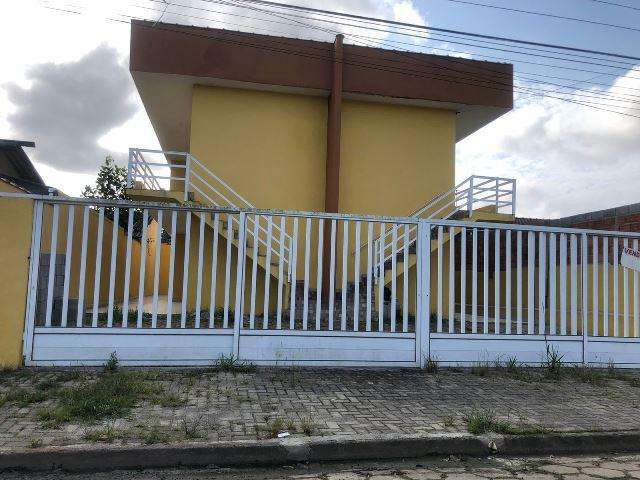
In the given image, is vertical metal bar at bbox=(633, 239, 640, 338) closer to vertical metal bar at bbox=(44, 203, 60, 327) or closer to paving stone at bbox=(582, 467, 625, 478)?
paving stone at bbox=(582, 467, 625, 478)

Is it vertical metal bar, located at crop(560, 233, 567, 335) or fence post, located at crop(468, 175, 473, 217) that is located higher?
fence post, located at crop(468, 175, 473, 217)

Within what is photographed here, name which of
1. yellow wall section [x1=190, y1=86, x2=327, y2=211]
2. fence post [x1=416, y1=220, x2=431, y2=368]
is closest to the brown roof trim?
yellow wall section [x1=190, y1=86, x2=327, y2=211]

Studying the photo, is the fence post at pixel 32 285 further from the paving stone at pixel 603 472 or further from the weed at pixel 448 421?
the paving stone at pixel 603 472

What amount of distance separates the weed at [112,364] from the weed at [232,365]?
1182mm

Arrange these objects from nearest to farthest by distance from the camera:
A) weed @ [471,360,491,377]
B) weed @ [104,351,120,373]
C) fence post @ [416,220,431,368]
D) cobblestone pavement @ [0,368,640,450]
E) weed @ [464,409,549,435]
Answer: cobblestone pavement @ [0,368,640,450]
weed @ [464,409,549,435]
weed @ [104,351,120,373]
weed @ [471,360,491,377]
fence post @ [416,220,431,368]

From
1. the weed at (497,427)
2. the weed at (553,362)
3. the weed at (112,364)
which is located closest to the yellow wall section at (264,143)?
the weed at (112,364)

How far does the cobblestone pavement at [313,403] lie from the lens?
13.0ft

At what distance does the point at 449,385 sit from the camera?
5672 mm

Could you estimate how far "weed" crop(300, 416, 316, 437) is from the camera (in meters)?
3.99

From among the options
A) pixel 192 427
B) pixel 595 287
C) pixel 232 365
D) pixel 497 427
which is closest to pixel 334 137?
Result: pixel 595 287

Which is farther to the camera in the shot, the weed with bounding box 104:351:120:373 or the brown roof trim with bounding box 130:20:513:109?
the brown roof trim with bounding box 130:20:513:109

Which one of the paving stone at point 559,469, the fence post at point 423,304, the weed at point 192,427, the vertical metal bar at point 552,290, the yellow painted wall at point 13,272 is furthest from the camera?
the vertical metal bar at point 552,290

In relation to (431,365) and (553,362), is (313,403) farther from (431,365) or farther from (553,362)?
(553,362)

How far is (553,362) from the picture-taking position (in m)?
6.57
